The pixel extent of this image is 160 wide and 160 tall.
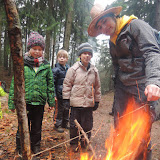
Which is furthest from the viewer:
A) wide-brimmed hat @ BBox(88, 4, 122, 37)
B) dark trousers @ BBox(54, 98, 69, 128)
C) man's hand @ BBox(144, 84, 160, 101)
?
dark trousers @ BBox(54, 98, 69, 128)

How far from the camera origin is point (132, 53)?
1977 mm

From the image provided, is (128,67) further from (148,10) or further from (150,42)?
(148,10)

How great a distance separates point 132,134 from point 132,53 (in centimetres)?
120

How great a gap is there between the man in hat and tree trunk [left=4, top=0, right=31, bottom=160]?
3.93 feet

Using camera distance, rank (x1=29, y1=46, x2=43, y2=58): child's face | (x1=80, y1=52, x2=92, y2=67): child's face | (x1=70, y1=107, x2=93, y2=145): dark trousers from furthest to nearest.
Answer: (x1=80, y1=52, x2=92, y2=67): child's face → (x1=70, y1=107, x2=93, y2=145): dark trousers → (x1=29, y1=46, x2=43, y2=58): child's face

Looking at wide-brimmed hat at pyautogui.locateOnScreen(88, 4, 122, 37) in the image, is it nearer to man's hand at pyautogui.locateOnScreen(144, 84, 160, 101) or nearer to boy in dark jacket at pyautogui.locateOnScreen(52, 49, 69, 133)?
man's hand at pyautogui.locateOnScreen(144, 84, 160, 101)

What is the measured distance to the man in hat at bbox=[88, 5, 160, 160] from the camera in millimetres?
1611

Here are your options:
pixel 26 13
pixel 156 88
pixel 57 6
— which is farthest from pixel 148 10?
pixel 156 88

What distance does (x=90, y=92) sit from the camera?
3055 mm

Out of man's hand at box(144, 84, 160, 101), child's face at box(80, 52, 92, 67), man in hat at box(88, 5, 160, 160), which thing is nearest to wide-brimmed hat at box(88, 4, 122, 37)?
man in hat at box(88, 5, 160, 160)

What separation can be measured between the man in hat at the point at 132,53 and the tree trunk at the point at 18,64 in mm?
1198

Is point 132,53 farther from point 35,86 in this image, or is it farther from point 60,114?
point 60,114

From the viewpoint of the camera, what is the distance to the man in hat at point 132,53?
161cm

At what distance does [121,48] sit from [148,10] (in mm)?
11309
